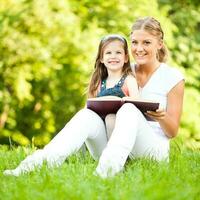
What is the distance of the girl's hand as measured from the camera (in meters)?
3.63

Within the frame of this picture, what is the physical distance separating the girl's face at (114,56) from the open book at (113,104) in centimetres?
36

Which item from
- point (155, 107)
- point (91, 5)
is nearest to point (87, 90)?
point (155, 107)

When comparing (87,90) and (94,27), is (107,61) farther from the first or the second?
(94,27)

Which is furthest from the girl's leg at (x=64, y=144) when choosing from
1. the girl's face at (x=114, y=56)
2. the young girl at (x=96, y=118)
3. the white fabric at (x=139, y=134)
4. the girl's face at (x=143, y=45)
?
the girl's face at (x=143, y=45)

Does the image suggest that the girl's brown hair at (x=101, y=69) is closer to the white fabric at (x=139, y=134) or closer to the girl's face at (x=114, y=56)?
the girl's face at (x=114, y=56)

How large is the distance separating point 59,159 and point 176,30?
5.69 metres

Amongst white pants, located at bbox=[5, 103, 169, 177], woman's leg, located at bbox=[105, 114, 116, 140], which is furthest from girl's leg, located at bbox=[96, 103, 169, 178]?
woman's leg, located at bbox=[105, 114, 116, 140]

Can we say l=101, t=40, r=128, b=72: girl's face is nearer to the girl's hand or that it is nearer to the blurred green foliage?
the girl's hand

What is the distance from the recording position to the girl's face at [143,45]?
3957mm

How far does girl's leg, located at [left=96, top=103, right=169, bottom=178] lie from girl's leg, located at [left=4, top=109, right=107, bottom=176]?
195 millimetres

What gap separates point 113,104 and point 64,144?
350 millimetres

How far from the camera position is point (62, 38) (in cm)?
877

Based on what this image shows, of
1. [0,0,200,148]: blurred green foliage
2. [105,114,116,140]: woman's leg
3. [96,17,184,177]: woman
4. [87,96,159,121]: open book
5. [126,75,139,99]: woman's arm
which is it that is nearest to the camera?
[96,17,184,177]: woman

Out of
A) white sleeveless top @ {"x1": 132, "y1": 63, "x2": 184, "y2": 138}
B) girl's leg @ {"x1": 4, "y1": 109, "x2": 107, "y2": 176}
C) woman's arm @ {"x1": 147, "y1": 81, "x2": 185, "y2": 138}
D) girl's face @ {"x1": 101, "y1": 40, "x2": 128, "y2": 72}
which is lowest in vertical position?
girl's leg @ {"x1": 4, "y1": 109, "x2": 107, "y2": 176}
